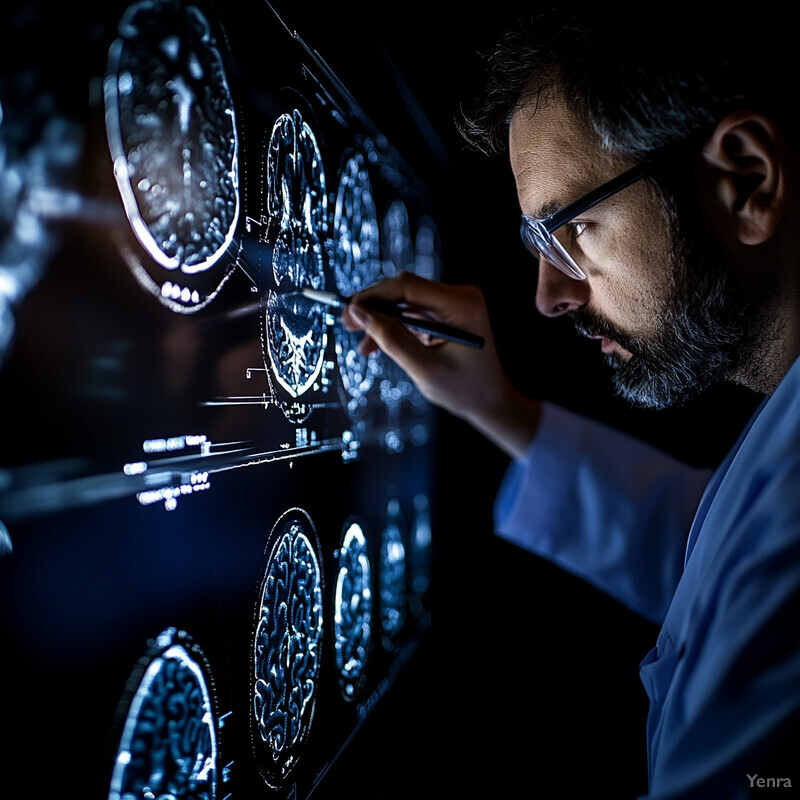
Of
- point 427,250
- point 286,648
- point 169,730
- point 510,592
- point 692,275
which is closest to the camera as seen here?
point 169,730

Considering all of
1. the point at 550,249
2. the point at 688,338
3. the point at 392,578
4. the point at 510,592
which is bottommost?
the point at 510,592

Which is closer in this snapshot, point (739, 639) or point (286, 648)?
point (739, 639)

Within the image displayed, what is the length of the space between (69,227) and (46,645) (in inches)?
7.5

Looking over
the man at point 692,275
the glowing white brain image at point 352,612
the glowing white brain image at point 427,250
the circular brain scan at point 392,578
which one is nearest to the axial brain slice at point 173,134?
the man at point 692,275

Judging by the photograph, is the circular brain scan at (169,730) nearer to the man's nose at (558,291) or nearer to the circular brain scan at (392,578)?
the circular brain scan at (392,578)

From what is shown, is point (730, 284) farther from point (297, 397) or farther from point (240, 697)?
point (240, 697)

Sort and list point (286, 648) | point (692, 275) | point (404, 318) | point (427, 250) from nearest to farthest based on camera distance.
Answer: point (286, 648) < point (692, 275) < point (404, 318) < point (427, 250)

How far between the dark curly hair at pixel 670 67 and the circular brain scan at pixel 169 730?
60 centimetres

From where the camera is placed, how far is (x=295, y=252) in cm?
58

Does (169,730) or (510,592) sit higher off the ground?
(169,730)

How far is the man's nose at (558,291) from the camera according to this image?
781 mm

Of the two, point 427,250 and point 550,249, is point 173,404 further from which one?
point 427,250

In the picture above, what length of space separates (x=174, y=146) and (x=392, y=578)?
0.67 m

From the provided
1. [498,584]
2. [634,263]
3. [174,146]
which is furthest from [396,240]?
[498,584]
